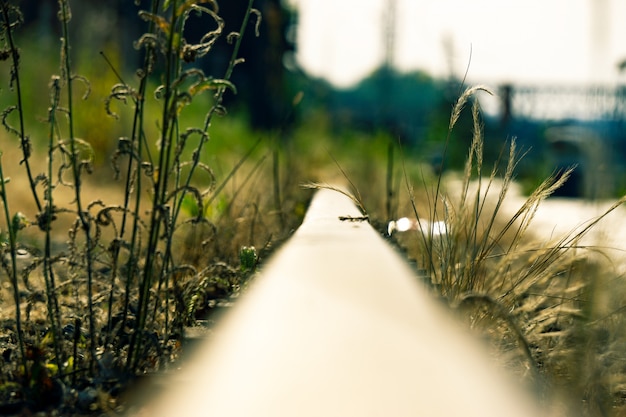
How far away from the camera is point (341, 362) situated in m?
1.27

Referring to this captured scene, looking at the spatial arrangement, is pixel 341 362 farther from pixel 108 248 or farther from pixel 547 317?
pixel 547 317

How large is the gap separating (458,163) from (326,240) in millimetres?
13183

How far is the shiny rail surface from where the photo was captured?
113cm

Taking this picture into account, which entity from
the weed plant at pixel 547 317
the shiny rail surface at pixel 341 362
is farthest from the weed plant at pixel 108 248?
the weed plant at pixel 547 317

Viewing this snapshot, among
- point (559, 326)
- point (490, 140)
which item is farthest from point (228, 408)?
point (490, 140)

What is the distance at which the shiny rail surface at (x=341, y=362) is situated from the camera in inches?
44.6

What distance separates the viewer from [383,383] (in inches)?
47.1

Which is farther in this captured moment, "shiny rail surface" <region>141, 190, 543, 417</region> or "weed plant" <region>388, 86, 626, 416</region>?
"weed plant" <region>388, 86, 626, 416</region>

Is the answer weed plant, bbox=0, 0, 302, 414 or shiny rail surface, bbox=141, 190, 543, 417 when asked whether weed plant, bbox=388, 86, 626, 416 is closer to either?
shiny rail surface, bbox=141, 190, 543, 417

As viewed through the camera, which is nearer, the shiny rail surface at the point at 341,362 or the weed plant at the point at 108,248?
the shiny rail surface at the point at 341,362

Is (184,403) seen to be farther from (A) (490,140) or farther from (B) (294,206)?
(A) (490,140)

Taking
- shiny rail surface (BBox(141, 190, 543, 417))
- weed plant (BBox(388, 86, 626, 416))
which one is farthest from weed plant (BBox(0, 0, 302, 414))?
weed plant (BBox(388, 86, 626, 416))

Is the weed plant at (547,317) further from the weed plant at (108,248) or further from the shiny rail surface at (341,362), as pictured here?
the weed plant at (108,248)

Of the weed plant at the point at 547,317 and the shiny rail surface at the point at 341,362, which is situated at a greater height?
the shiny rail surface at the point at 341,362
